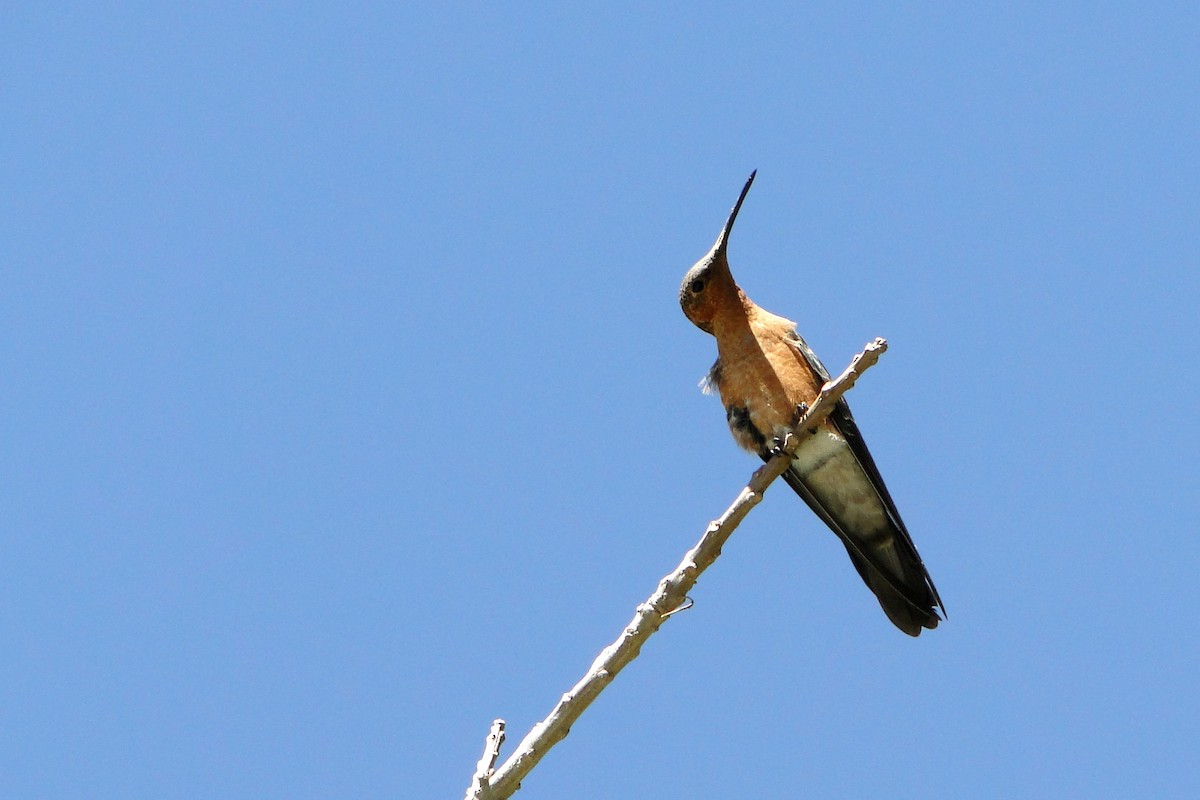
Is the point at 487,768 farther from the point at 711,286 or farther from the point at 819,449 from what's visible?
the point at 711,286

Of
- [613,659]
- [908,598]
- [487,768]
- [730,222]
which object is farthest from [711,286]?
[487,768]

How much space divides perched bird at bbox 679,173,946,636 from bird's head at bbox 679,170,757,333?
8 cm

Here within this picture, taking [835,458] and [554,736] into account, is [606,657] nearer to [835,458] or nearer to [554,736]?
[554,736]

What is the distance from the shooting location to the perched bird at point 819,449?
7.77 m

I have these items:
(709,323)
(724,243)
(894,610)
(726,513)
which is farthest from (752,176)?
Result: (726,513)

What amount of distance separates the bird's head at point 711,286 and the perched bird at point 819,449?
8cm

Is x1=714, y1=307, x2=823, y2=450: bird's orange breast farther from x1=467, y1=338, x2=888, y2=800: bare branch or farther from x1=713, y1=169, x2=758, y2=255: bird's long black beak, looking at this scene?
x1=467, y1=338, x2=888, y2=800: bare branch

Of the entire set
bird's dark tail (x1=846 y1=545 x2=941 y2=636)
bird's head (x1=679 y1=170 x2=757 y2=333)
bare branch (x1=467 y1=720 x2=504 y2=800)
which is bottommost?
bare branch (x1=467 y1=720 x2=504 y2=800)

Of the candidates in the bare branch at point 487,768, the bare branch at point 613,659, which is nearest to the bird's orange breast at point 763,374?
the bare branch at point 613,659

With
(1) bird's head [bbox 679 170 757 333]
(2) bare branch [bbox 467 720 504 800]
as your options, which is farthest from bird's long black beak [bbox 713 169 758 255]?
(2) bare branch [bbox 467 720 504 800]

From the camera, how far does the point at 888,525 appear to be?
7.99 metres

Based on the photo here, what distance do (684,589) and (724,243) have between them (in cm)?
433

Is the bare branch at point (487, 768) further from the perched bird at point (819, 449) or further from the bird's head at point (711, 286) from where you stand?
the bird's head at point (711, 286)

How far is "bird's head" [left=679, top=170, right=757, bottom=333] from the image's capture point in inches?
334
